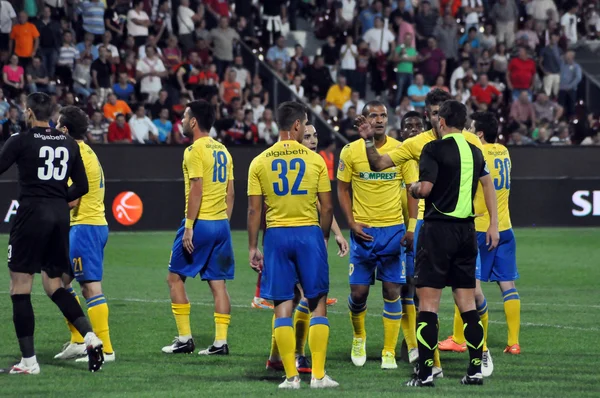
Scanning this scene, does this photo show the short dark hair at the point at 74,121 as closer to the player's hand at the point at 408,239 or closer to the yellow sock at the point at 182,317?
the yellow sock at the point at 182,317

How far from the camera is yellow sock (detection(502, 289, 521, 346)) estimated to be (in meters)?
10.7

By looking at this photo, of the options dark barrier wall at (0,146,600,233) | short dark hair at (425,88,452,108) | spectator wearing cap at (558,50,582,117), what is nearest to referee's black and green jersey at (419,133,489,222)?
short dark hair at (425,88,452,108)

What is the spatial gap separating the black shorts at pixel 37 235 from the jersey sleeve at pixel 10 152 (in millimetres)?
342

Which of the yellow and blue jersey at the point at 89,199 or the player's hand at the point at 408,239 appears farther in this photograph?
the yellow and blue jersey at the point at 89,199

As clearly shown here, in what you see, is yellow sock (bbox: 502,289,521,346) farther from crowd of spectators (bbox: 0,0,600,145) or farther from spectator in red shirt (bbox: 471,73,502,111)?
spectator in red shirt (bbox: 471,73,502,111)

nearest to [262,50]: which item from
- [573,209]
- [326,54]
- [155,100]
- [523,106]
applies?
[326,54]

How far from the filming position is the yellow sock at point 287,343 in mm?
8602

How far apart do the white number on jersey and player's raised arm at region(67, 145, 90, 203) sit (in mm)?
94

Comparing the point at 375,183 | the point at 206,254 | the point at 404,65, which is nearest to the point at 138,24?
the point at 404,65

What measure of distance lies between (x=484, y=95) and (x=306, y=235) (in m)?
19.5

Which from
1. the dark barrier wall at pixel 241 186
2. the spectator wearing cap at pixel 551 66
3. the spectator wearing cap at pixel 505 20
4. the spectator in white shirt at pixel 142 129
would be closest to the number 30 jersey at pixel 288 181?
the dark barrier wall at pixel 241 186

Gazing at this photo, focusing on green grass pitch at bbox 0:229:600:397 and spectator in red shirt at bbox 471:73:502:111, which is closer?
green grass pitch at bbox 0:229:600:397

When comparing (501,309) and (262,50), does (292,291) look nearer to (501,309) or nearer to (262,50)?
(501,309)

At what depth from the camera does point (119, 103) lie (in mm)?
23609
